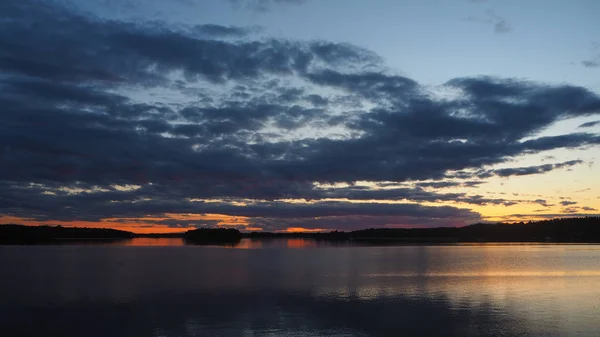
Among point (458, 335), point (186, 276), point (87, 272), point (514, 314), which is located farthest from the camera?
point (87, 272)

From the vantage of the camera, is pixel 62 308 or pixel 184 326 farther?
pixel 62 308

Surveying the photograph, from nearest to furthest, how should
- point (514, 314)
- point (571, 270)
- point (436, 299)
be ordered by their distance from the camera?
point (514, 314), point (436, 299), point (571, 270)

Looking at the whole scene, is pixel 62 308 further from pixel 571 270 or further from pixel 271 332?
pixel 571 270

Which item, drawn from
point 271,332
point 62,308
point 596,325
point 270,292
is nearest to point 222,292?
point 270,292

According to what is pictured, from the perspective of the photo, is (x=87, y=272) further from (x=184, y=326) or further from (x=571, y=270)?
(x=571, y=270)

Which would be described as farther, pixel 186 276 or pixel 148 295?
pixel 186 276

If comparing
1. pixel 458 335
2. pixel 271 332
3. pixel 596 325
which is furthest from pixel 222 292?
pixel 596 325

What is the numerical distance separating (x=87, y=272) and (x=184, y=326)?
35.1 metres

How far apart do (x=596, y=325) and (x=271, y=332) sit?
56.2ft

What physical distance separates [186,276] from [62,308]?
69.4ft

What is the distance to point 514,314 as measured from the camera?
3045cm

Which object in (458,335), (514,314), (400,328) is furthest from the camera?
(514,314)

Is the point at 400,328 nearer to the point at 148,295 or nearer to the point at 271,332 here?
the point at 271,332

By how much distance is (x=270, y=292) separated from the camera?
40500 mm
